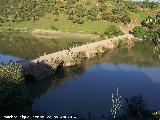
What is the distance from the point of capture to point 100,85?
68062mm

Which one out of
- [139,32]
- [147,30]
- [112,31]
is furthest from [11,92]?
[147,30]

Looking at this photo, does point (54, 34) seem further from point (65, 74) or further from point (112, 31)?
point (65, 74)

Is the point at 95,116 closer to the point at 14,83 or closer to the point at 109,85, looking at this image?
the point at 14,83

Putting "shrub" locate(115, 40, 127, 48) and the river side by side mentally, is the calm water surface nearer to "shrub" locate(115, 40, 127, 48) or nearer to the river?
the river

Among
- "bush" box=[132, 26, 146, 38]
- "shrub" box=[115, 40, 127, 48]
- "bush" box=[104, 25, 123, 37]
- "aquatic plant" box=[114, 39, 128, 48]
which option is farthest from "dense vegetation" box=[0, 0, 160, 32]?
"shrub" box=[115, 40, 127, 48]

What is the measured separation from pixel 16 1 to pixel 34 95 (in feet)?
295

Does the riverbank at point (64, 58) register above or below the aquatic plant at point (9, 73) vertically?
below

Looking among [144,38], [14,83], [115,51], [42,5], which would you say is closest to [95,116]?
[14,83]

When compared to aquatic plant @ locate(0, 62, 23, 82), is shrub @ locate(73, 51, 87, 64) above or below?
below

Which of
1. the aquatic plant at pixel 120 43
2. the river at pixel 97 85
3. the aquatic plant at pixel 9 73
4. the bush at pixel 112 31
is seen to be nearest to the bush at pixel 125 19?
the bush at pixel 112 31

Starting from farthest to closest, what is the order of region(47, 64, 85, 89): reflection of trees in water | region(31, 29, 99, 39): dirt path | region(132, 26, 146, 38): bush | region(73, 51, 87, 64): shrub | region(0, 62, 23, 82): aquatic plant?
region(31, 29, 99, 39): dirt path → region(132, 26, 146, 38): bush → region(73, 51, 87, 64): shrub → region(47, 64, 85, 89): reflection of trees in water → region(0, 62, 23, 82): aquatic plant

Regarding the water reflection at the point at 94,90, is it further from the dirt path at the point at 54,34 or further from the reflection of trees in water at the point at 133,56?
the dirt path at the point at 54,34

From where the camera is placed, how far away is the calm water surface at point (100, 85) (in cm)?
5581

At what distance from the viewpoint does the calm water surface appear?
183 ft
